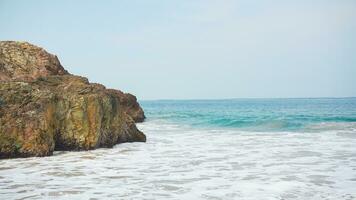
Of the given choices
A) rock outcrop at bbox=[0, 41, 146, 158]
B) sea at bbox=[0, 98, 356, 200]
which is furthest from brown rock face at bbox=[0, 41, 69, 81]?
sea at bbox=[0, 98, 356, 200]

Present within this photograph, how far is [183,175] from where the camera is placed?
6.97 meters

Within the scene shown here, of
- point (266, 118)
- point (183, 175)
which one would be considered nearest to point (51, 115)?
point (183, 175)

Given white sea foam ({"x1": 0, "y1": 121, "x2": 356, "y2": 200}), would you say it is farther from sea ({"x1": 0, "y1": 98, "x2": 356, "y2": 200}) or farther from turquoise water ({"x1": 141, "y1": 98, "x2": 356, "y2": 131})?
turquoise water ({"x1": 141, "y1": 98, "x2": 356, "y2": 131})

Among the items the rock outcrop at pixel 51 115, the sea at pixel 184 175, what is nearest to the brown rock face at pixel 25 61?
the rock outcrop at pixel 51 115

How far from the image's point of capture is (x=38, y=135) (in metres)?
9.20

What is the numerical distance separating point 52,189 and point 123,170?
77.0 inches

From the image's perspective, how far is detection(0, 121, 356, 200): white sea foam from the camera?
5512 millimetres

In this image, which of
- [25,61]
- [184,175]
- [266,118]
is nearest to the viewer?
[184,175]

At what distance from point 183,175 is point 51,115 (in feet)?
15.1

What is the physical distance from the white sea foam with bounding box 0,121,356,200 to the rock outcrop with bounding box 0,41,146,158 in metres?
0.56

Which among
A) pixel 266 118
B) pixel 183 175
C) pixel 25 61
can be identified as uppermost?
pixel 25 61

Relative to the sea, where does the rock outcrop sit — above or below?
above

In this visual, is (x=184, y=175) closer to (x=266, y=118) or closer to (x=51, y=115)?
(x=51, y=115)

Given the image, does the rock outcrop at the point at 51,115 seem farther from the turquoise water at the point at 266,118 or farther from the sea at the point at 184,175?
the turquoise water at the point at 266,118
